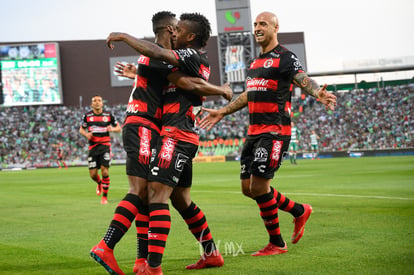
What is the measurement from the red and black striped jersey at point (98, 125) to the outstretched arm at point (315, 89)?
1027 centimetres

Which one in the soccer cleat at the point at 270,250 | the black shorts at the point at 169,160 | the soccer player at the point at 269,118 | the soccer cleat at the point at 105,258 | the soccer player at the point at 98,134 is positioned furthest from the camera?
the soccer player at the point at 98,134

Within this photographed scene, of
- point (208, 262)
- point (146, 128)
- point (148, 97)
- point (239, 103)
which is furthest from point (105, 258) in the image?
point (239, 103)

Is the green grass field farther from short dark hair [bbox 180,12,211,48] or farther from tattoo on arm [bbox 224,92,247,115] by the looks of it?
short dark hair [bbox 180,12,211,48]

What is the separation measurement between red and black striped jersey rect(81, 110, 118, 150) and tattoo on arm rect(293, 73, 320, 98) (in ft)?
33.8

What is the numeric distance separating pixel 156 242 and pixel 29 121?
58640 mm

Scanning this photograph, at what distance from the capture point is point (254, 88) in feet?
23.0

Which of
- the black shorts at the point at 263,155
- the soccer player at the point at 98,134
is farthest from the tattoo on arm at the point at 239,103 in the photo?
the soccer player at the point at 98,134

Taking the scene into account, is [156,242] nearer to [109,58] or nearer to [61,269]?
[61,269]

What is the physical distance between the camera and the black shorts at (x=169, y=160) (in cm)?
537

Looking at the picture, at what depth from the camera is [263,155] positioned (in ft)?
22.2

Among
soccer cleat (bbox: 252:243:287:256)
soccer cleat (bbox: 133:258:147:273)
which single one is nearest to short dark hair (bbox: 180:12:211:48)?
soccer cleat (bbox: 133:258:147:273)

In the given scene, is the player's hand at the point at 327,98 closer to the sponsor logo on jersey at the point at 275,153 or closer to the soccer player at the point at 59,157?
the sponsor logo on jersey at the point at 275,153

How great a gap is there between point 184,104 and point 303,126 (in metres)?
48.8

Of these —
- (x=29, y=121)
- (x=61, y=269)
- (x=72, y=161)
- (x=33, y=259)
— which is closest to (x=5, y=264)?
(x=33, y=259)
